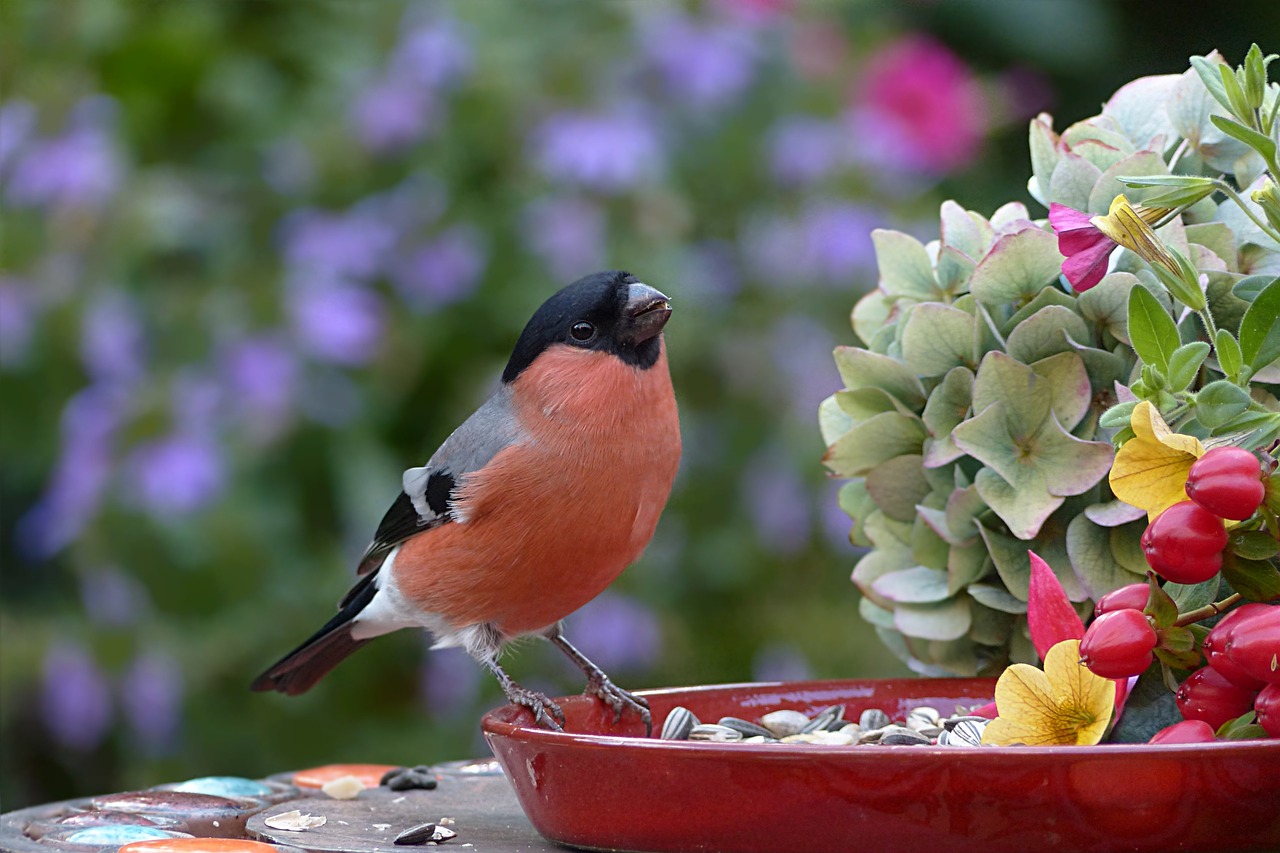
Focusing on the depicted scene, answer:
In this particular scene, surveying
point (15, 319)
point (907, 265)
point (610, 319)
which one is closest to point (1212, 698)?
point (907, 265)

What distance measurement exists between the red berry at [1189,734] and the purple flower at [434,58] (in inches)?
112

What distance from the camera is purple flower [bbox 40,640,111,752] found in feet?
11.0

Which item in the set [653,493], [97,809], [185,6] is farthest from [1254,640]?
[185,6]

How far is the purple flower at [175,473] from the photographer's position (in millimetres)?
3268

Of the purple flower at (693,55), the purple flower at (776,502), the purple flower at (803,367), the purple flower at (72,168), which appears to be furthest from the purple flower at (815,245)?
the purple flower at (72,168)

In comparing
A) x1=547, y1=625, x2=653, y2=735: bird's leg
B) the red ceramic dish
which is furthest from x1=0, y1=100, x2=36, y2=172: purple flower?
the red ceramic dish

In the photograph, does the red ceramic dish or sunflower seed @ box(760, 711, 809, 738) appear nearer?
the red ceramic dish

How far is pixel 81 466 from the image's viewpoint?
132 inches

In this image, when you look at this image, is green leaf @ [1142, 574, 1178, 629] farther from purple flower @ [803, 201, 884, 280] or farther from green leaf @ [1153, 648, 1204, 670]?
purple flower @ [803, 201, 884, 280]

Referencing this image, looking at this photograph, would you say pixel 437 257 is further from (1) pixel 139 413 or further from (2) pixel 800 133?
(2) pixel 800 133

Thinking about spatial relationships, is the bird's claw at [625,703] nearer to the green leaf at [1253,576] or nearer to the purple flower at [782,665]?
the green leaf at [1253,576]

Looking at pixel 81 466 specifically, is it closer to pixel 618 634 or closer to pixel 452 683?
pixel 452 683

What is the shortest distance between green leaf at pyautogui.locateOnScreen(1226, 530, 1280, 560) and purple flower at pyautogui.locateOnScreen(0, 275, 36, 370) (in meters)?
2.98

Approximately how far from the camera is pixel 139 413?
11.1ft
